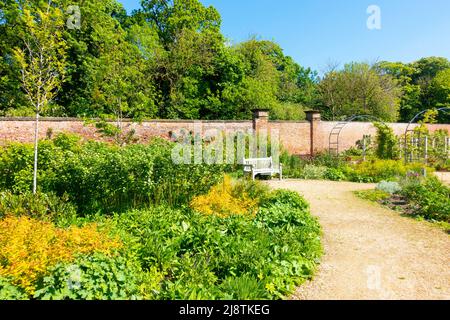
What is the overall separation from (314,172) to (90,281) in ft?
40.3

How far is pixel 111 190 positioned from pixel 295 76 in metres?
35.4

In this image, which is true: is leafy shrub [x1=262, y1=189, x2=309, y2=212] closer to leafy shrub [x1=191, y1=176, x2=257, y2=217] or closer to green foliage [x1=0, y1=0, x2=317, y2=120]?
leafy shrub [x1=191, y1=176, x2=257, y2=217]

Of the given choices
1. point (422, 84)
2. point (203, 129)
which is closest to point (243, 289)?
point (203, 129)

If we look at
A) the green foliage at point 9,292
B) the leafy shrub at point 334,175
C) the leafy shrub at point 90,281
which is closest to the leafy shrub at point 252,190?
the leafy shrub at point 90,281

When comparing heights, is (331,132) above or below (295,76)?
below

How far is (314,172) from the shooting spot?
14.4 m

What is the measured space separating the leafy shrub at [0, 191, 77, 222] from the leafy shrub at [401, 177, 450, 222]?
22.8ft

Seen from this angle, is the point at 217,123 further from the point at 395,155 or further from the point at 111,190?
the point at 111,190

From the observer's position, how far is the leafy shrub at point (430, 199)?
7234mm

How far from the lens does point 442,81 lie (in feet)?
116

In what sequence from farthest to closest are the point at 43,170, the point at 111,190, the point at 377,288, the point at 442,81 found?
the point at 442,81 < the point at 43,170 < the point at 111,190 < the point at 377,288

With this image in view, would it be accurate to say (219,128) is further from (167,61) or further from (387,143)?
(167,61)
